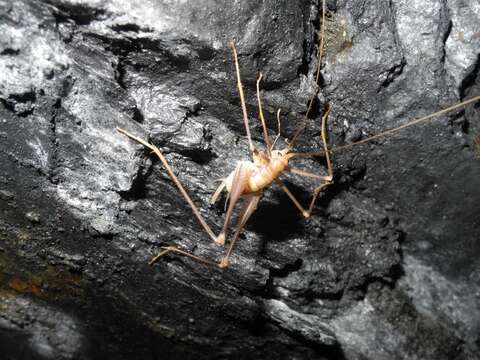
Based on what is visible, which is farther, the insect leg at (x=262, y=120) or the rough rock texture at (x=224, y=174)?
the insect leg at (x=262, y=120)

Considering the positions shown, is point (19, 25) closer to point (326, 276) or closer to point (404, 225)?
point (326, 276)

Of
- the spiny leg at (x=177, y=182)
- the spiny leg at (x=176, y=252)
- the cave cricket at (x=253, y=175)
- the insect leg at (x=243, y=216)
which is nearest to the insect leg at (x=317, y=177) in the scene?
the cave cricket at (x=253, y=175)

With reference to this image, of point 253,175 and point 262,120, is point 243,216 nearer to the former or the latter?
point 253,175

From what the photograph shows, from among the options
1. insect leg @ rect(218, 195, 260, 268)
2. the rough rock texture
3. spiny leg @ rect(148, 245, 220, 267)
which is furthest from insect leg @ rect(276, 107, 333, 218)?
spiny leg @ rect(148, 245, 220, 267)

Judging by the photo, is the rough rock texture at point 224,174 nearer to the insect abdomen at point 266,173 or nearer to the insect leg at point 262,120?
the insect leg at point 262,120

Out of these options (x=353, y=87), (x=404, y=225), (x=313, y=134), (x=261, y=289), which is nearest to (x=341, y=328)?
(x=261, y=289)

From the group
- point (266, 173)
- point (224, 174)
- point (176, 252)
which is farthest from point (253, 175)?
point (176, 252)
